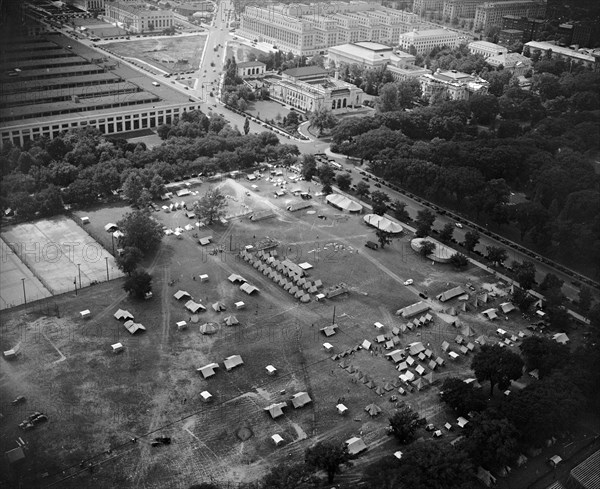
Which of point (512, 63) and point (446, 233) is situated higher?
point (512, 63)

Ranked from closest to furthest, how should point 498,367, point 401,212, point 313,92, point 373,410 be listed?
point 373,410 → point 498,367 → point 401,212 → point 313,92

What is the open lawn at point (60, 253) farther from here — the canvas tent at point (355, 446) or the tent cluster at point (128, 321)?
the canvas tent at point (355, 446)

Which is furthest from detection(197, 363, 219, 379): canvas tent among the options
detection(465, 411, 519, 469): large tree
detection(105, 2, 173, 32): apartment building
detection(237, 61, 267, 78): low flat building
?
detection(105, 2, 173, 32): apartment building

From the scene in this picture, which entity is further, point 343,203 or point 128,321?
point 343,203

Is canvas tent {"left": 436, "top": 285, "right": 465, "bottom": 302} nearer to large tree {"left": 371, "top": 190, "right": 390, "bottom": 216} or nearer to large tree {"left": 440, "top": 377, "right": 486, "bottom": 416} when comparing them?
large tree {"left": 440, "top": 377, "right": 486, "bottom": 416}

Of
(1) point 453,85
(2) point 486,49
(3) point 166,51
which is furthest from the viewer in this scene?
(2) point 486,49

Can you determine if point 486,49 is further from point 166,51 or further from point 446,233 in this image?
point 446,233

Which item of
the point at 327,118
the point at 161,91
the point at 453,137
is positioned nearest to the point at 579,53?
the point at 453,137

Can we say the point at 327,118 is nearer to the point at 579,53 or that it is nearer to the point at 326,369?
the point at 326,369

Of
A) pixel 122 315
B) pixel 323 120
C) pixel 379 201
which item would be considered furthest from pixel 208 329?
pixel 323 120
